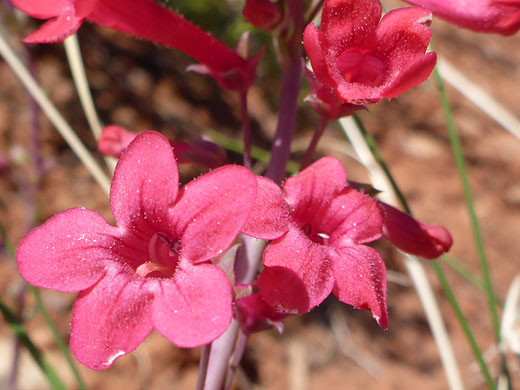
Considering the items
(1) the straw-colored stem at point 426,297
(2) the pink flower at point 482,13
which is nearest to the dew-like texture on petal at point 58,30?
(2) the pink flower at point 482,13

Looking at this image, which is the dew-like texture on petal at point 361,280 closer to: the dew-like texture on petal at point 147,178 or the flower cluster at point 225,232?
the flower cluster at point 225,232

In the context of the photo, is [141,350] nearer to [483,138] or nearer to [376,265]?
[376,265]

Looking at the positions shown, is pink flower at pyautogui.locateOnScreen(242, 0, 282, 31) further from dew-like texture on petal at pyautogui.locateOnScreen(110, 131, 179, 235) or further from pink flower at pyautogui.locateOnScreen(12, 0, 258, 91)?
dew-like texture on petal at pyautogui.locateOnScreen(110, 131, 179, 235)

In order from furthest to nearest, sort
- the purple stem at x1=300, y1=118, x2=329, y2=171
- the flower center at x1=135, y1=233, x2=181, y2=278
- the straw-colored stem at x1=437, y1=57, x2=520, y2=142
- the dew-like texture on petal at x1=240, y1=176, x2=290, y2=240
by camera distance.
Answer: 1. the straw-colored stem at x1=437, y1=57, x2=520, y2=142
2. the purple stem at x1=300, y1=118, x2=329, y2=171
3. the flower center at x1=135, y1=233, x2=181, y2=278
4. the dew-like texture on petal at x1=240, y1=176, x2=290, y2=240

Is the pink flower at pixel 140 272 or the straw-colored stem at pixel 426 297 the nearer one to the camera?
the pink flower at pixel 140 272

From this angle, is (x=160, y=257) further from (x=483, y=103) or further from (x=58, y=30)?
(x=483, y=103)

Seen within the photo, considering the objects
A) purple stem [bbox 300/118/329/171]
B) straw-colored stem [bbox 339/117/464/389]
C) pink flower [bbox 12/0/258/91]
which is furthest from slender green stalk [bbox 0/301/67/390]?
straw-colored stem [bbox 339/117/464/389]
